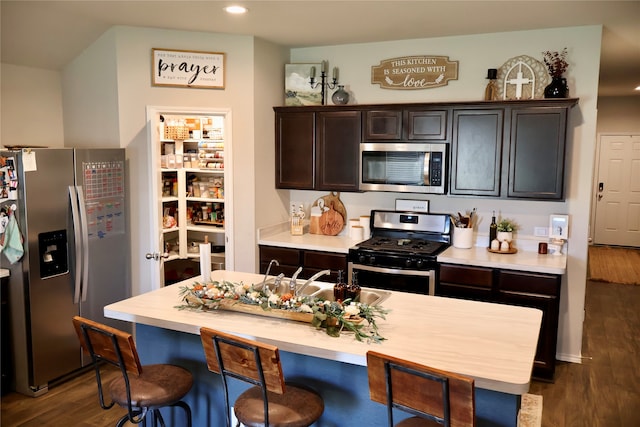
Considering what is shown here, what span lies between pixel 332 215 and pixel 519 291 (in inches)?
70.9

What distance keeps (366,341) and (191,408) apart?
1172 mm

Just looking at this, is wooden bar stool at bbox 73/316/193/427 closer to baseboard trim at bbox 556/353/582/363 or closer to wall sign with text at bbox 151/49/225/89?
wall sign with text at bbox 151/49/225/89

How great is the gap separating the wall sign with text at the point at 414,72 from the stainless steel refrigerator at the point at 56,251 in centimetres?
229

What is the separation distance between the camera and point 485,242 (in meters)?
4.50

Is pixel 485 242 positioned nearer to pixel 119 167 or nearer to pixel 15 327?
pixel 119 167

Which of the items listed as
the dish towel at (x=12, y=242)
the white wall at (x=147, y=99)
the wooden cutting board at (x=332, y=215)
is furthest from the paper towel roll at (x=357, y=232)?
the dish towel at (x=12, y=242)

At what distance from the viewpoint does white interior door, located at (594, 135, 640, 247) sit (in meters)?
8.82

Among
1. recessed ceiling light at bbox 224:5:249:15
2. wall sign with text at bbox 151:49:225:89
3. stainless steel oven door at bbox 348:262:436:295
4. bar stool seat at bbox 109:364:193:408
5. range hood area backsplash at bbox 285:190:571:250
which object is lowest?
bar stool seat at bbox 109:364:193:408

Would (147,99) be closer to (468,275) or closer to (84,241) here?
(84,241)

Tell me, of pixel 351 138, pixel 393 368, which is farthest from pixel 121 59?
pixel 393 368

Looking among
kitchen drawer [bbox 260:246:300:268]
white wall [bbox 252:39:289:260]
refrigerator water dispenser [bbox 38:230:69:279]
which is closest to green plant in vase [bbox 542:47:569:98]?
white wall [bbox 252:39:289:260]

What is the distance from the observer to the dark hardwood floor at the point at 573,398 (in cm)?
338

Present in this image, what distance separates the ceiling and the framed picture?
0.84 feet

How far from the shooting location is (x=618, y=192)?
8953mm
